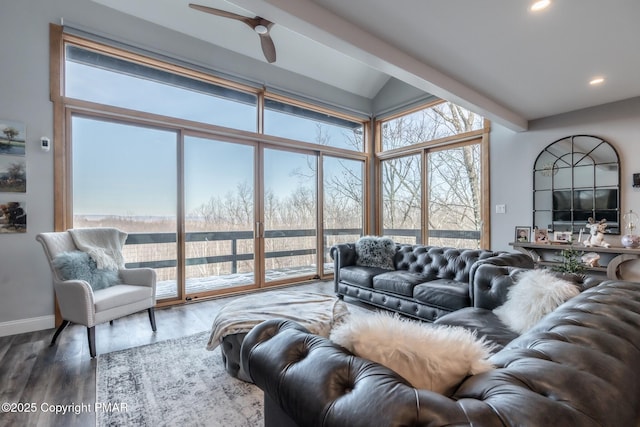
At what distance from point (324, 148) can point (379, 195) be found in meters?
1.54

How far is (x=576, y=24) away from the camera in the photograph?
2.11 meters

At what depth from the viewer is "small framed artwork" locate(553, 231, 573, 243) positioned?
3725 mm

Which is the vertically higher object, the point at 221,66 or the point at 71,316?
the point at 221,66

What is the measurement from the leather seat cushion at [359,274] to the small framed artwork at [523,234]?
1.92 m

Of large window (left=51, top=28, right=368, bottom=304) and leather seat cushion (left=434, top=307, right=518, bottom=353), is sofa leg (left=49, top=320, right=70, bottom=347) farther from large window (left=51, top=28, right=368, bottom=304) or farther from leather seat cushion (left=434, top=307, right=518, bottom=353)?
leather seat cushion (left=434, top=307, right=518, bottom=353)

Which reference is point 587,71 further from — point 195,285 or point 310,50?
point 195,285

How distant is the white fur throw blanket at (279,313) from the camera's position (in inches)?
84.6

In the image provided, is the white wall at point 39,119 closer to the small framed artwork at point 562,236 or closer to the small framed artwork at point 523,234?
the small framed artwork at point 562,236

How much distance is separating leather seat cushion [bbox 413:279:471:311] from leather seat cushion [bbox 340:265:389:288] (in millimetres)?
693

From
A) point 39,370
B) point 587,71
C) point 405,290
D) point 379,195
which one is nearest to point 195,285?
point 39,370

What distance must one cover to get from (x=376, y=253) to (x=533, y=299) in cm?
252

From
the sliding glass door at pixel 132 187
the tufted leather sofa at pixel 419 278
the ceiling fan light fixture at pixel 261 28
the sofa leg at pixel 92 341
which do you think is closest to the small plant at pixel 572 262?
the tufted leather sofa at pixel 419 278

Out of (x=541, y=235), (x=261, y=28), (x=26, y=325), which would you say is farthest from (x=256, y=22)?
(x=541, y=235)

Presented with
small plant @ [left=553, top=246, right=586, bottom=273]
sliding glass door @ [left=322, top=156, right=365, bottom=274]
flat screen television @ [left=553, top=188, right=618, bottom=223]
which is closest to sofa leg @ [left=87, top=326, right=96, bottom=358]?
sliding glass door @ [left=322, top=156, right=365, bottom=274]
